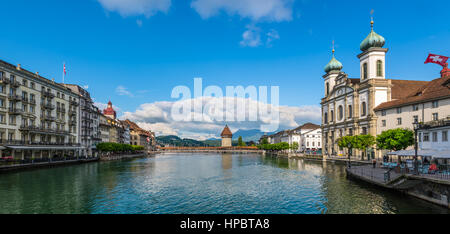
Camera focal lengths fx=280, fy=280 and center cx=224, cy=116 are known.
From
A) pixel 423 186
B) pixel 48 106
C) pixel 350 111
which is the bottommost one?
pixel 423 186

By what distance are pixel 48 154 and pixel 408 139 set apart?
7397 cm

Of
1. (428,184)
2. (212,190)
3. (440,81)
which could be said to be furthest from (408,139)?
(212,190)

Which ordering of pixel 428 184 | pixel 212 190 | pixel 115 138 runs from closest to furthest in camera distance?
pixel 428 184
pixel 212 190
pixel 115 138

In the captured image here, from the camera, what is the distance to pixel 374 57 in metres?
79.6

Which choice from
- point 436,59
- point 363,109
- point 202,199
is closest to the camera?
point 202,199

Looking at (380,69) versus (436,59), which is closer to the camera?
(436,59)

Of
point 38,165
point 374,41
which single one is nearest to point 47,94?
point 38,165

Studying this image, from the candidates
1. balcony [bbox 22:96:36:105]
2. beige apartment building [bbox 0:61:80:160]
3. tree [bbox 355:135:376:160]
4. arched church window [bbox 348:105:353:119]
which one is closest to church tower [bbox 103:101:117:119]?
beige apartment building [bbox 0:61:80:160]

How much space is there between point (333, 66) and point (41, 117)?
95.8 m

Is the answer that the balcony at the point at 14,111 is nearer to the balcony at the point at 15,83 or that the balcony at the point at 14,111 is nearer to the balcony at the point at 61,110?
the balcony at the point at 15,83

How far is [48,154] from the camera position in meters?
64.1

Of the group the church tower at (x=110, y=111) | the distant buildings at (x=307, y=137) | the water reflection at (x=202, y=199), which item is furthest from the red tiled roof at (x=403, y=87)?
the church tower at (x=110, y=111)

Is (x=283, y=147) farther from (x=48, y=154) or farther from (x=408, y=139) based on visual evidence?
(x=48, y=154)

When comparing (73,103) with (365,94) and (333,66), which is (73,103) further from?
(333,66)
